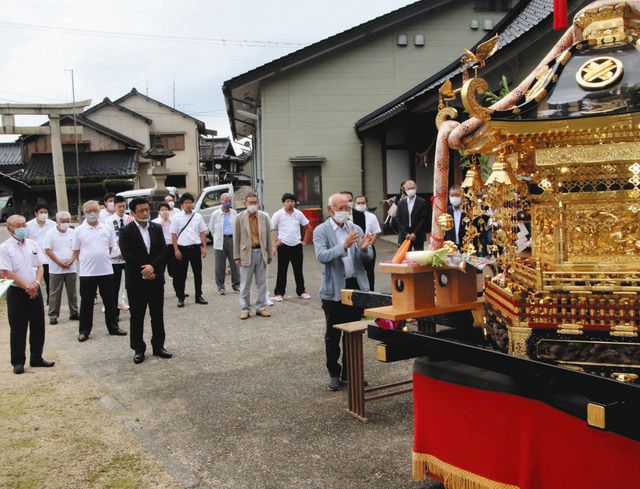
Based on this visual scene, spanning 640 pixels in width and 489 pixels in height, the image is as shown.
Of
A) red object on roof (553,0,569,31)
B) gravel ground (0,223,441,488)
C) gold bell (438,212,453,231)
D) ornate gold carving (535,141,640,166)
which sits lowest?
gravel ground (0,223,441,488)

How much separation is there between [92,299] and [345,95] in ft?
46.9

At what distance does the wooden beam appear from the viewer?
20375 mm

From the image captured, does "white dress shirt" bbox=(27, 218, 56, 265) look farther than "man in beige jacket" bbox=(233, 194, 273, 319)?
Yes

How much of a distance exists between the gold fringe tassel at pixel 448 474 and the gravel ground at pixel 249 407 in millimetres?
310

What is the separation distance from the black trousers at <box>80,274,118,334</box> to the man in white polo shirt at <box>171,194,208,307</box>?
213 cm

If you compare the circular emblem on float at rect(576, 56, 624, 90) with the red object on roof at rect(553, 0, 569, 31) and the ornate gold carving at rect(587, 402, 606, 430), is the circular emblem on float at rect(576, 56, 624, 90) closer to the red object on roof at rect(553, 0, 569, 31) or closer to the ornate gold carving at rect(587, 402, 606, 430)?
the red object on roof at rect(553, 0, 569, 31)

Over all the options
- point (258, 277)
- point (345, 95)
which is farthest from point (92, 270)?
point (345, 95)

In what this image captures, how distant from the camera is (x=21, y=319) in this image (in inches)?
289

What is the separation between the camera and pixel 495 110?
3012mm

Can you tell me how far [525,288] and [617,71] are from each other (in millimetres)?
1163

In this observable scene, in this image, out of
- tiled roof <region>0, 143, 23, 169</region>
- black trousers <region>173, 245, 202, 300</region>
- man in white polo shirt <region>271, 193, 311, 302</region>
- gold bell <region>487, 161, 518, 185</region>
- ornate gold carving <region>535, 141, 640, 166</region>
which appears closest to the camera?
ornate gold carving <region>535, 141, 640, 166</region>

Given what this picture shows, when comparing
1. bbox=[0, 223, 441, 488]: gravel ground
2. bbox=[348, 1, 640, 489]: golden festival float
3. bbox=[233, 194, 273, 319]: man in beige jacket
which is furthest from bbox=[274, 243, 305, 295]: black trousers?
bbox=[348, 1, 640, 489]: golden festival float

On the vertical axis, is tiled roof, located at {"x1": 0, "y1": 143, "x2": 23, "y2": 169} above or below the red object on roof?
above

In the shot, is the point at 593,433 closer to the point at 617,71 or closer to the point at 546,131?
the point at 546,131
